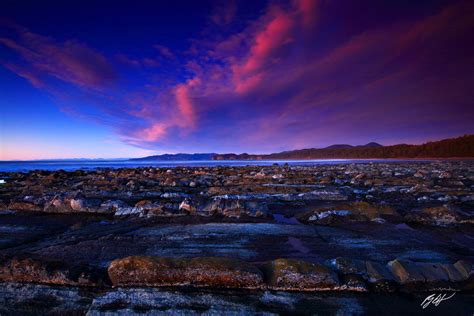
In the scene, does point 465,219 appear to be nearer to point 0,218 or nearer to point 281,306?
point 281,306

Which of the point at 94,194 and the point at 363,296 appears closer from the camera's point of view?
the point at 363,296

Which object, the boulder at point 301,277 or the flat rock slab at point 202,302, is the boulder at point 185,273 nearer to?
the flat rock slab at point 202,302

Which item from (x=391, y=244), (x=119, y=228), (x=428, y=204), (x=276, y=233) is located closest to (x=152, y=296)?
(x=276, y=233)

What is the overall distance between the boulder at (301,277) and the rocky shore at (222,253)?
20 millimetres

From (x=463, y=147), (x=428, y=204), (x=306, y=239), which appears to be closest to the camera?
(x=306, y=239)

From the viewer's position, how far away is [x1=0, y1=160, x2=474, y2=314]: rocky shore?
5.11m

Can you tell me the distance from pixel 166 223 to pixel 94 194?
390 inches

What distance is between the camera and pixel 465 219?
1039cm

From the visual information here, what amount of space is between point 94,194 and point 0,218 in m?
6.20

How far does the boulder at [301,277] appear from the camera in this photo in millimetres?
5270

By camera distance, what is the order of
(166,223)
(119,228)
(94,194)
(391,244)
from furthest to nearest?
(94,194)
(166,223)
(119,228)
(391,244)

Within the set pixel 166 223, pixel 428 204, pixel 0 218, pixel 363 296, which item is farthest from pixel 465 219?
pixel 0 218
